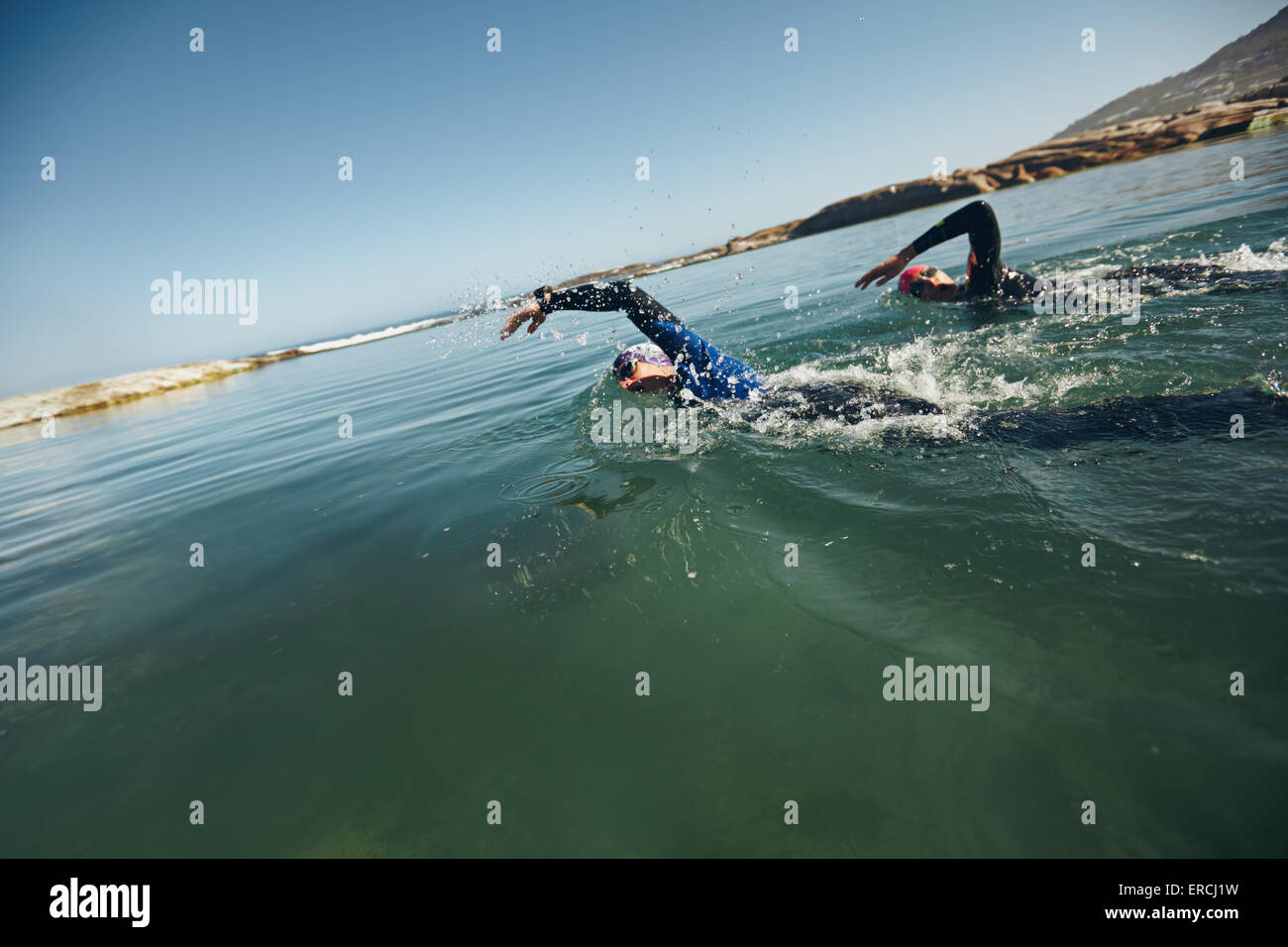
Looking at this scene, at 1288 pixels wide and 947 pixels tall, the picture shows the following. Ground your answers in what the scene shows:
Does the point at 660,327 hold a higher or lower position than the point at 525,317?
lower

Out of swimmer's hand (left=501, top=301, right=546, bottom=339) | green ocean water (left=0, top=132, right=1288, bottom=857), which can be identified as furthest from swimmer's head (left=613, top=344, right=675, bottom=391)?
swimmer's hand (left=501, top=301, right=546, bottom=339)

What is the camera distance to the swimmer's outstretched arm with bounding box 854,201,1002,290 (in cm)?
695

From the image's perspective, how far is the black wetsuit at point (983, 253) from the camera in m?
7.53

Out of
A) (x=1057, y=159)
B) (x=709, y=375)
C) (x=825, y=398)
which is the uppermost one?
(x=1057, y=159)

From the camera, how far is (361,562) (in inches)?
→ 174

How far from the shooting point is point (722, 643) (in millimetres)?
2738

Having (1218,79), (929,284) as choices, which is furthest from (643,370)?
(1218,79)

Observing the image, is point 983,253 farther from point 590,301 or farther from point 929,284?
point 590,301

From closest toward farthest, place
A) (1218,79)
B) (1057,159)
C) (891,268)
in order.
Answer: (891,268)
(1057,159)
(1218,79)

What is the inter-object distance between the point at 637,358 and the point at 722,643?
5.88 m
